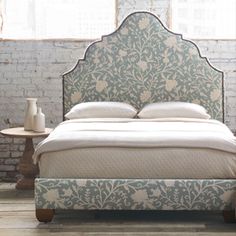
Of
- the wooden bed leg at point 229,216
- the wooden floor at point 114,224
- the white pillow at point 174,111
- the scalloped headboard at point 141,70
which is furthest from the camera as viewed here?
the scalloped headboard at point 141,70

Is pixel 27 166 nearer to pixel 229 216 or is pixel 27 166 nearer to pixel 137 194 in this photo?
pixel 137 194

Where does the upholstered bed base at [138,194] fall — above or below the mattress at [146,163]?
below

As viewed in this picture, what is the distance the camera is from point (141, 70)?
4961mm

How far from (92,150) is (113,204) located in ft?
1.14

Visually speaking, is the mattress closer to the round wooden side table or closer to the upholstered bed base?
the upholstered bed base

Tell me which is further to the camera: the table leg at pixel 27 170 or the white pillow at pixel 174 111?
the table leg at pixel 27 170

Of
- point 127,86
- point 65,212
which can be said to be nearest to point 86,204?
point 65,212

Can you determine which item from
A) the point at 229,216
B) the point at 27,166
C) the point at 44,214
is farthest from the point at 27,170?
the point at 229,216

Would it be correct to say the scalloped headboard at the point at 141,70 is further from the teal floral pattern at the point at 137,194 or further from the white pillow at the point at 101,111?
the teal floral pattern at the point at 137,194

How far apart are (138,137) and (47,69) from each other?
1851mm

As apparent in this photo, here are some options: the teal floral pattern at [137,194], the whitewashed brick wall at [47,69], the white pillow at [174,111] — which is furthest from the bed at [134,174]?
the whitewashed brick wall at [47,69]

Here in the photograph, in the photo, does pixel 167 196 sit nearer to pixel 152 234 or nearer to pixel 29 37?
pixel 152 234

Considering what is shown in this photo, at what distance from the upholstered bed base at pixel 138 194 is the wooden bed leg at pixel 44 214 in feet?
0.23

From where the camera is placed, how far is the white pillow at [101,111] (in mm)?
4516
